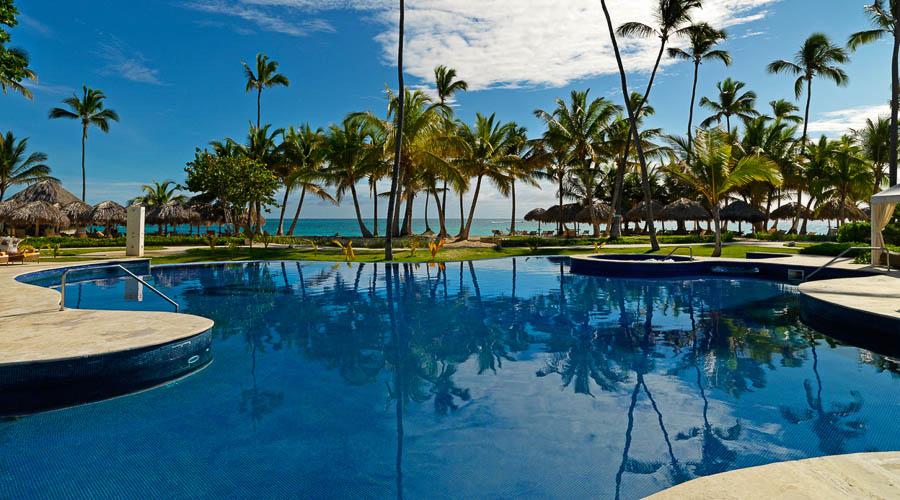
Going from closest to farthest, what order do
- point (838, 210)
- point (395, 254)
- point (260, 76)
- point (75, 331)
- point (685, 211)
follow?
point (75, 331) < point (395, 254) < point (685, 211) < point (260, 76) < point (838, 210)

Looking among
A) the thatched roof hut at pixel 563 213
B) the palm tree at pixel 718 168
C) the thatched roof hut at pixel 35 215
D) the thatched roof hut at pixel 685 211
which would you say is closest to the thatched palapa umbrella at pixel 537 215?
the thatched roof hut at pixel 563 213

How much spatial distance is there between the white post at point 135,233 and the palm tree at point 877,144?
3813 cm

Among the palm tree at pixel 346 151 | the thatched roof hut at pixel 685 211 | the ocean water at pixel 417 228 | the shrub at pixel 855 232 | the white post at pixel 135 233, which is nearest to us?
the shrub at pixel 855 232

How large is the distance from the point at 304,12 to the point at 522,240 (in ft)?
55.3

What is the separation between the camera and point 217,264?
1891cm

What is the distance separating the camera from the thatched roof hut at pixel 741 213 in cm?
3269

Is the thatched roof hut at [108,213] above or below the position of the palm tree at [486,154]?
below

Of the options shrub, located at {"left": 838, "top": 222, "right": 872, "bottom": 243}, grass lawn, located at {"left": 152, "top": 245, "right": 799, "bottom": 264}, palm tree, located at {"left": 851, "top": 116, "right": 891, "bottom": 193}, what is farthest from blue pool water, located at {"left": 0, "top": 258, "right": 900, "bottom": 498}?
palm tree, located at {"left": 851, "top": 116, "right": 891, "bottom": 193}

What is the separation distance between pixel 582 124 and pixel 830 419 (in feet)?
91.4

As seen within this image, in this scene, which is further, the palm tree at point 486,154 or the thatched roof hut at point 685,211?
the thatched roof hut at point 685,211

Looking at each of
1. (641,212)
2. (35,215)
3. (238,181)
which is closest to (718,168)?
(641,212)

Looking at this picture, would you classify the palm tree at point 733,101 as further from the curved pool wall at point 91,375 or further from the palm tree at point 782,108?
the curved pool wall at point 91,375

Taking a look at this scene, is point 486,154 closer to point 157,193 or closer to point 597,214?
point 597,214

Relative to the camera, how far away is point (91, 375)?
4941 mm
